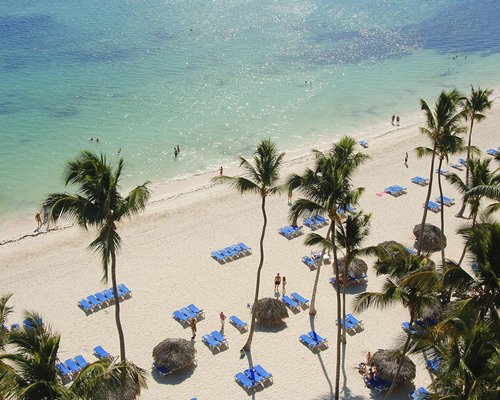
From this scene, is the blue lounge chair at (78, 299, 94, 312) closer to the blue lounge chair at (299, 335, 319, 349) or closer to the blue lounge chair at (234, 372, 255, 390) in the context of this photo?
the blue lounge chair at (234, 372, 255, 390)

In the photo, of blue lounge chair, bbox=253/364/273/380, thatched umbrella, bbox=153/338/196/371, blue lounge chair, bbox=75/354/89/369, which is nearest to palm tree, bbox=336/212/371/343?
blue lounge chair, bbox=253/364/273/380

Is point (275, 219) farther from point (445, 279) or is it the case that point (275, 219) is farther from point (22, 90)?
point (22, 90)

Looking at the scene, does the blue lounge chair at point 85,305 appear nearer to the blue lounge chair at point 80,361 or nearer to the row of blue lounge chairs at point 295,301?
the blue lounge chair at point 80,361

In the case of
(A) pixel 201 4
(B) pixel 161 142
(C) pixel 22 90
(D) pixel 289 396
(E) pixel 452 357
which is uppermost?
(A) pixel 201 4

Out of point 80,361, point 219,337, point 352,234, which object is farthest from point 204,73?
point 352,234

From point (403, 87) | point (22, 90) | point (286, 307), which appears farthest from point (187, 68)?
point (286, 307)
